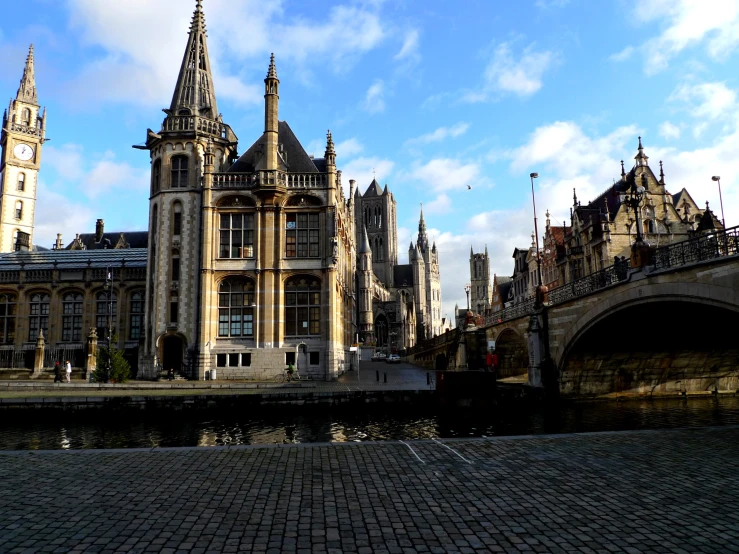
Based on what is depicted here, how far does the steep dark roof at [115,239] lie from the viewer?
59156 millimetres

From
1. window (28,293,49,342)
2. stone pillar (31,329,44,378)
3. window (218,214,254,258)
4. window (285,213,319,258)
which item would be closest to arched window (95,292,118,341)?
window (28,293,49,342)

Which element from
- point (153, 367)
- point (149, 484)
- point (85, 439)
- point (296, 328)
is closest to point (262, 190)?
point (296, 328)

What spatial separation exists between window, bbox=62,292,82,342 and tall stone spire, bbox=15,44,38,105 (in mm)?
61211

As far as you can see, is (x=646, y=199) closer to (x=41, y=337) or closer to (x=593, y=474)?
(x=593, y=474)

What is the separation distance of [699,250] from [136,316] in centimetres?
4524

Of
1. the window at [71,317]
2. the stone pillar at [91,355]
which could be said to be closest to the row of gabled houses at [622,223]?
the stone pillar at [91,355]

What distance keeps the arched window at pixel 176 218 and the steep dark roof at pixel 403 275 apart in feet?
333

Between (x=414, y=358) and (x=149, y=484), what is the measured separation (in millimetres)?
67801

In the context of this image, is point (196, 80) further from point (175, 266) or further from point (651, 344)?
point (651, 344)

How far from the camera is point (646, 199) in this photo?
4947 centimetres

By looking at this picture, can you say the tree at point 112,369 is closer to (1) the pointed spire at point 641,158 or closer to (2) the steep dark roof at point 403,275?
(1) the pointed spire at point 641,158

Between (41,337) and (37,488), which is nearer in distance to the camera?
(37,488)

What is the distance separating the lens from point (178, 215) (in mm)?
39344

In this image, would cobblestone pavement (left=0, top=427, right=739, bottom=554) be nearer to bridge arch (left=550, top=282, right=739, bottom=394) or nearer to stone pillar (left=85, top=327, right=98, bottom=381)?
bridge arch (left=550, top=282, right=739, bottom=394)
